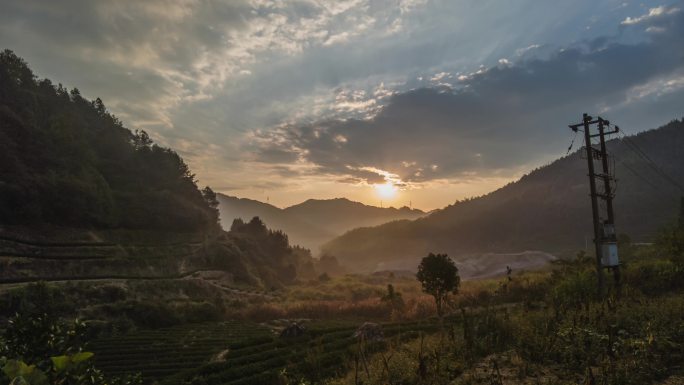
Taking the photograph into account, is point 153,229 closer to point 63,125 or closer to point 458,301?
point 63,125

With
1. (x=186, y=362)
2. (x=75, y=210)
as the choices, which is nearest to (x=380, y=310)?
(x=186, y=362)

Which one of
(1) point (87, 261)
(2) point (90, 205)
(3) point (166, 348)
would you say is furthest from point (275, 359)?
(2) point (90, 205)

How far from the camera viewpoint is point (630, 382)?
8.92 m

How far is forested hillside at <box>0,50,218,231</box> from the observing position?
196 ft

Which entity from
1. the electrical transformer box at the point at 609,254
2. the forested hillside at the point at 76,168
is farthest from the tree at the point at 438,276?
the forested hillside at the point at 76,168

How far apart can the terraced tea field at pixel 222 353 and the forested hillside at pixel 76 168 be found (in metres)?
35.9

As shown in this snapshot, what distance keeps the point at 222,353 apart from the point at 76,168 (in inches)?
2405

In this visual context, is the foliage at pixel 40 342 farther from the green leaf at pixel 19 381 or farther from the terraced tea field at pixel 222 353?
the terraced tea field at pixel 222 353

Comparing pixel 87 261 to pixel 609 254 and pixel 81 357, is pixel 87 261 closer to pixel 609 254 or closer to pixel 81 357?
pixel 81 357

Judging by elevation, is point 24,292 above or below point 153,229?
below

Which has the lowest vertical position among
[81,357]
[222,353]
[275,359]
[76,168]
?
[222,353]

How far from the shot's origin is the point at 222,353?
30.2 m

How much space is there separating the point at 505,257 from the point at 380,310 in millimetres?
69142

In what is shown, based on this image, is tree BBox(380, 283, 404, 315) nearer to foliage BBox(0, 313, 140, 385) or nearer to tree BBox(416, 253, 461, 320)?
tree BBox(416, 253, 461, 320)
